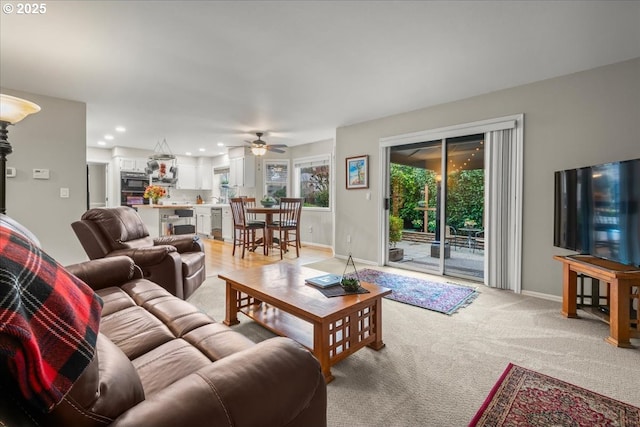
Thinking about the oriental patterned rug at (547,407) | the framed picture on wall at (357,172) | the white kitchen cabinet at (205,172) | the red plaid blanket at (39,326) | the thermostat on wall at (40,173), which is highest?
the white kitchen cabinet at (205,172)

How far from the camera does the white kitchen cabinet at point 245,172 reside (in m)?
7.14

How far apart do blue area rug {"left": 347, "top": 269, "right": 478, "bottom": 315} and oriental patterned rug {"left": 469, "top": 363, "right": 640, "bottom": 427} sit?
3.51 ft

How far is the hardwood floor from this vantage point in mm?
4723

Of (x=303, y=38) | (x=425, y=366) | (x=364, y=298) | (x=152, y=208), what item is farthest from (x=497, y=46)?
(x=152, y=208)

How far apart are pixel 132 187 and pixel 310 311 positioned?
7578 millimetres

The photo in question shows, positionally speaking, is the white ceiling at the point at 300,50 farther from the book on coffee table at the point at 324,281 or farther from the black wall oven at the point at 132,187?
the black wall oven at the point at 132,187

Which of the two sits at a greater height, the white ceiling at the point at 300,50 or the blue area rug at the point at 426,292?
the white ceiling at the point at 300,50

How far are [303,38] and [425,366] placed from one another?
260 centimetres

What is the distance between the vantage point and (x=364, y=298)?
2.00 m

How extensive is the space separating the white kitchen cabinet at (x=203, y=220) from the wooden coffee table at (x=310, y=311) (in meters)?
5.71

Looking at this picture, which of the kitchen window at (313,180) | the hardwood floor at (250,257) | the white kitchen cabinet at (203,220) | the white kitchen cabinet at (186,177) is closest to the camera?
the hardwood floor at (250,257)

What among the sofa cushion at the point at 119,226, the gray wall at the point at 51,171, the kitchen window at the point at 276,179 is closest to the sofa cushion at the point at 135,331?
the sofa cushion at the point at 119,226

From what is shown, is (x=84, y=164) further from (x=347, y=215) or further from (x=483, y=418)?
(x=483, y=418)

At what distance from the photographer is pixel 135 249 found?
2684mm
